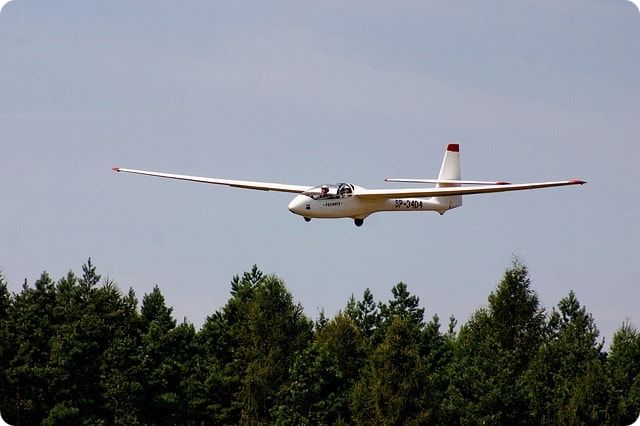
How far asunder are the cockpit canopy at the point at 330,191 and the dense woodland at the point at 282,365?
115 feet

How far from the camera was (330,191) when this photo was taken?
5266 centimetres

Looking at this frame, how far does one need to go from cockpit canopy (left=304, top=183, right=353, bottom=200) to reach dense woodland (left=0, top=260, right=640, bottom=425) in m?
35.0

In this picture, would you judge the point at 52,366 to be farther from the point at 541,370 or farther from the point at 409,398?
the point at 541,370

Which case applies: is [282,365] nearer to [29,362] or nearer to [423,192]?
[29,362]

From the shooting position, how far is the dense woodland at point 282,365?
88562mm

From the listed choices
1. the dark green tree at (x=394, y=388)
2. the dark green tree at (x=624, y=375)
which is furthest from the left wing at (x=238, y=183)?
the dark green tree at (x=624, y=375)

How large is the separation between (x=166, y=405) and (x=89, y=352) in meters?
6.61

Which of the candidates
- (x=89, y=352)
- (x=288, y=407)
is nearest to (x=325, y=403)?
(x=288, y=407)

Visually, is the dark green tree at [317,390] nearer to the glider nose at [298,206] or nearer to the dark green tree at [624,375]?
the dark green tree at [624,375]

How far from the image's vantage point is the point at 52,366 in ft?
299

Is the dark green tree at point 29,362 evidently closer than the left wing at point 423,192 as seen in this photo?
No

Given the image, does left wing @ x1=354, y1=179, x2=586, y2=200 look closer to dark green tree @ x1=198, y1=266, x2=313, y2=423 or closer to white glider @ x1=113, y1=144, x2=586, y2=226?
white glider @ x1=113, y1=144, x2=586, y2=226

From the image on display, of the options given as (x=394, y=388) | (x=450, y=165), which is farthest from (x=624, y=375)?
(x=450, y=165)

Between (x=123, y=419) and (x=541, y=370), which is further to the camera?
(x=541, y=370)
